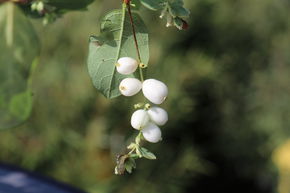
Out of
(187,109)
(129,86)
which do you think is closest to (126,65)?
(129,86)

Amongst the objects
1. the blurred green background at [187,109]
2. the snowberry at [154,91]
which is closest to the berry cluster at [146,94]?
the snowberry at [154,91]

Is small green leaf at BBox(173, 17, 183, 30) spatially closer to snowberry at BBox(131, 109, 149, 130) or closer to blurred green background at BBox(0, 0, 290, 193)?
snowberry at BBox(131, 109, 149, 130)

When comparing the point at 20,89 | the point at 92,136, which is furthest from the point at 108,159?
the point at 20,89

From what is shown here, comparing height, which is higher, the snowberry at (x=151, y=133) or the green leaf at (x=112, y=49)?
the green leaf at (x=112, y=49)

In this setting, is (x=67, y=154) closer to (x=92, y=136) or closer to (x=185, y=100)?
(x=92, y=136)

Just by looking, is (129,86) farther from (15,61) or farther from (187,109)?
(187,109)

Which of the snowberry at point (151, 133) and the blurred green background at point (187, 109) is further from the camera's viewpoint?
the blurred green background at point (187, 109)

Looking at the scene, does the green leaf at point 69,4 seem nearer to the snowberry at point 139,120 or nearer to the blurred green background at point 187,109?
the snowberry at point 139,120
